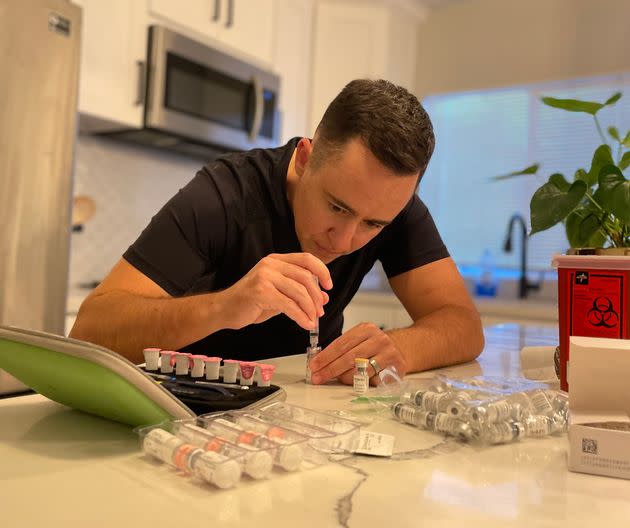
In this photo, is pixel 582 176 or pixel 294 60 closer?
pixel 582 176

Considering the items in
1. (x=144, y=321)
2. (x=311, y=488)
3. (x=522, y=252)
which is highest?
(x=522, y=252)

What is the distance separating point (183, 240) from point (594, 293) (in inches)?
30.1

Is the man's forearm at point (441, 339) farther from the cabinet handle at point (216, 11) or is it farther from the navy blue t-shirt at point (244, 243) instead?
the cabinet handle at point (216, 11)

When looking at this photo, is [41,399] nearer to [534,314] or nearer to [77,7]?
[77,7]

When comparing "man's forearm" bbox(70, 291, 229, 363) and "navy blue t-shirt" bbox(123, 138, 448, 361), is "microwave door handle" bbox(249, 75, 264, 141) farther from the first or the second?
"man's forearm" bbox(70, 291, 229, 363)

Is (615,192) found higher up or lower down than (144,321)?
higher up

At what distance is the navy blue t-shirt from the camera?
128 centimetres

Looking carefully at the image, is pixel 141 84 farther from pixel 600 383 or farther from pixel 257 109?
pixel 600 383

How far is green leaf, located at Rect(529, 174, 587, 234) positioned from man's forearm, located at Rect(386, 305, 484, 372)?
334 mm

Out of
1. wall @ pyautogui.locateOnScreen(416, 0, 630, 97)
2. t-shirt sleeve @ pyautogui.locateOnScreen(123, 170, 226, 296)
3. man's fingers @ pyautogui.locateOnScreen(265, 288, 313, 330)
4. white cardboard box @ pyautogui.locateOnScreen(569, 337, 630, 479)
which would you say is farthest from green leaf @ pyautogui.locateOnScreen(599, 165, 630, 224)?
wall @ pyautogui.locateOnScreen(416, 0, 630, 97)

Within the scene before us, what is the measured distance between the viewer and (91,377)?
64cm

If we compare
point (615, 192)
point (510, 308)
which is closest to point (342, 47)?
point (510, 308)

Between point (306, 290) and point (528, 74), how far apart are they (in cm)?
333

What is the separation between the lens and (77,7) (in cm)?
221
